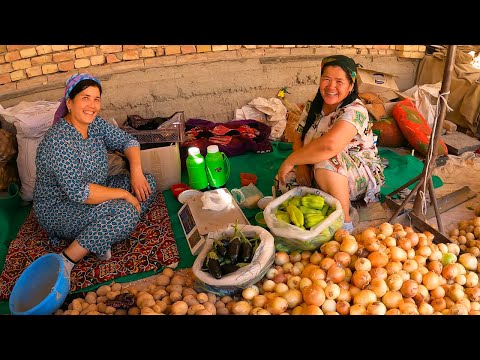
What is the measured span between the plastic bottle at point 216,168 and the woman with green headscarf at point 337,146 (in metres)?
0.59

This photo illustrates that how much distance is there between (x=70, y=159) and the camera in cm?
258

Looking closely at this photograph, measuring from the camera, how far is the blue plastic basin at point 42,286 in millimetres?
2145

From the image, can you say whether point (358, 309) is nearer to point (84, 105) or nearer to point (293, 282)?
point (293, 282)

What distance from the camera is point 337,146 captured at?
103 inches

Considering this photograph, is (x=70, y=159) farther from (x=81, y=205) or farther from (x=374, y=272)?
(x=374, y=272)

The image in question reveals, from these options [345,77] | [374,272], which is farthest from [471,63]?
[374,272]

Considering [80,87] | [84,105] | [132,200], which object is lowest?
[132,200]

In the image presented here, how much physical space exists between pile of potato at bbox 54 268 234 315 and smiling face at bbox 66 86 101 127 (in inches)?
43.2

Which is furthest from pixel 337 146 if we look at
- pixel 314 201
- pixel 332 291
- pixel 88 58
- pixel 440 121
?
pixel 88 58

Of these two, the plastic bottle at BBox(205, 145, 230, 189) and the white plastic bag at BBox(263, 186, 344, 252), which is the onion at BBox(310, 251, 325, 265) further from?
the plastic bottle at BBox(205, 145, 230, 189)

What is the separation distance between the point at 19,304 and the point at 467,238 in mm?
2821

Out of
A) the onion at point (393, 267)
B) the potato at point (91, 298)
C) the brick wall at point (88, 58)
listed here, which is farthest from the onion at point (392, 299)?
the brick wall at point (88, 58)

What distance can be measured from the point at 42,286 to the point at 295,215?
1527 mm

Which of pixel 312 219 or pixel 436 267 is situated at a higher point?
pixel 312 219
